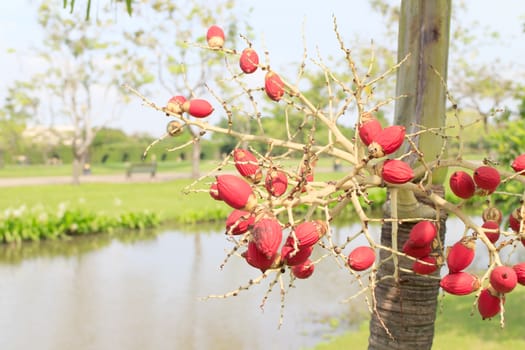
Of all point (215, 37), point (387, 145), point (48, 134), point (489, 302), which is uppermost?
point (48, 134)

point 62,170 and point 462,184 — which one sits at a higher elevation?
point 462,184

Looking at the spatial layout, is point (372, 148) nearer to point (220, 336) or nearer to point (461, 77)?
point (220, 336)

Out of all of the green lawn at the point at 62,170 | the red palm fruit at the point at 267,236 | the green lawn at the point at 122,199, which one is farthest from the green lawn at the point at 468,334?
the green lawn at the point at 62,170

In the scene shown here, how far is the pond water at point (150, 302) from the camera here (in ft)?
21.5

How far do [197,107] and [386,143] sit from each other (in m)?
0.50

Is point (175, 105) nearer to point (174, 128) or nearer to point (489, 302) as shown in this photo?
point (174, 128)

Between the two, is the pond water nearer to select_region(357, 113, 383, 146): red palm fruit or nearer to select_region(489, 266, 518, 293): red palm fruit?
select_region(489, 266, 518, 293): red palm fruit

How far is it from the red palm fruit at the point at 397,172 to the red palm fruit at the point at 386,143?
0.07m

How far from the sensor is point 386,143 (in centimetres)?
128

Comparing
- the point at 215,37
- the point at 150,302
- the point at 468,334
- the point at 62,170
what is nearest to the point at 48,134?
the point at 62,170

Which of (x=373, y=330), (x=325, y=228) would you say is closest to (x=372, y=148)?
(x=325, y=228)

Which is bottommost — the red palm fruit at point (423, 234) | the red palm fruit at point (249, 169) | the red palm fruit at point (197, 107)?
the red palm fruit at point (423, 234)

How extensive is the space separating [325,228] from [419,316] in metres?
0.97

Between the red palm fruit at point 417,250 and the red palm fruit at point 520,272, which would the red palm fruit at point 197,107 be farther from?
the red palm fruit at point 520,272
